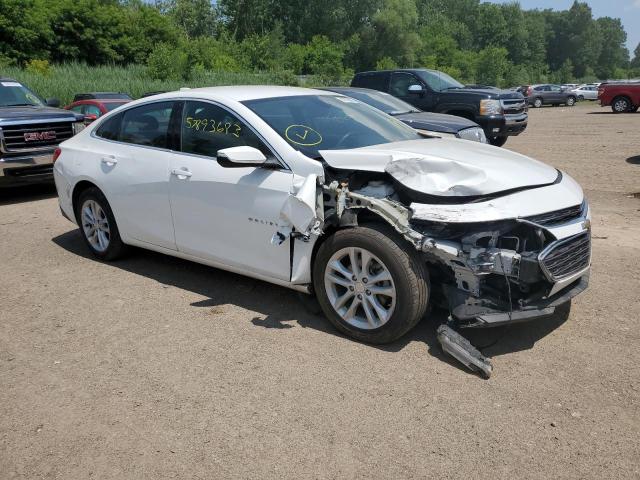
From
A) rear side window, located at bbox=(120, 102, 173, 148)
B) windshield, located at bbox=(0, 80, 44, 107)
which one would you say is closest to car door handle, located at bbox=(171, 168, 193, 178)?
rear side window, located at bbox=(120, 102, 173, 148)

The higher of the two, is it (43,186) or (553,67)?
(43,186)

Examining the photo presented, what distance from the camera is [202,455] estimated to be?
309cm

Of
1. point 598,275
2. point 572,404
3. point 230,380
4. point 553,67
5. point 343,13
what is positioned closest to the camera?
point 572,404

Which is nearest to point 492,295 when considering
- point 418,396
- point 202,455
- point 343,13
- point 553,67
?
point 418,396

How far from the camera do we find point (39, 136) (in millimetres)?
9672

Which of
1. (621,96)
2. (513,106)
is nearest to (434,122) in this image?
(513,106)

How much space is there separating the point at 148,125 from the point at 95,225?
1.30 meters

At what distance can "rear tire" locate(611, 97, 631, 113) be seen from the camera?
2861 centimetres

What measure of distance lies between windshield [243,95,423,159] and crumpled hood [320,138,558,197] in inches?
10.3

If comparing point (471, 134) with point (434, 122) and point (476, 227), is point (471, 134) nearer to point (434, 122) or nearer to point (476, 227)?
point (434, 122)

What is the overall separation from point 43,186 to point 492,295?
9894 millimetres

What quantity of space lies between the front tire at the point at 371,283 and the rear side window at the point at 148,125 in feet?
6.75

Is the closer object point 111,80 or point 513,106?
point 513,106

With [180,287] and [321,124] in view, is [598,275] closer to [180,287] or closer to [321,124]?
[321,124]
